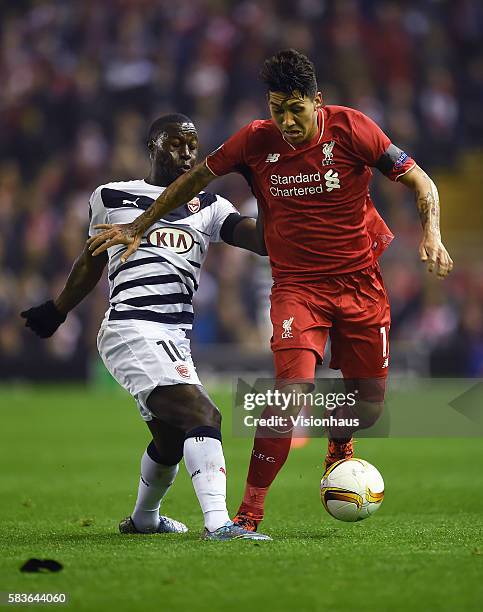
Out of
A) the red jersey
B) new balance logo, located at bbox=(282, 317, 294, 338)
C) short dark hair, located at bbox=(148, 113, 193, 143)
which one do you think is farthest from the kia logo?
new balance logo, located at bbox=(282, 317, 294, 338)

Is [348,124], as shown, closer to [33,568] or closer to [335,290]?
[335,290]

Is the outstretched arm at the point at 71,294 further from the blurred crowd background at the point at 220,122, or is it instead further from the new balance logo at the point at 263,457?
the blurred crowd background at the point at 220,122

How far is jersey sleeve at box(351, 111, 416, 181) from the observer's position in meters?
6.27

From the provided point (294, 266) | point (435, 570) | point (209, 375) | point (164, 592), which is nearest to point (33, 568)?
point (164, 592)

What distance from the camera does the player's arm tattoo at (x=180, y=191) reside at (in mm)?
6270

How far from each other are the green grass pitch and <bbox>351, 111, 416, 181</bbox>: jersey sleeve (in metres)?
1.85

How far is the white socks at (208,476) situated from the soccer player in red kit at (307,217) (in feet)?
0.89

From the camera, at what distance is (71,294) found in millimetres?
6770

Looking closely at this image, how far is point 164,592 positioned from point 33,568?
70cm

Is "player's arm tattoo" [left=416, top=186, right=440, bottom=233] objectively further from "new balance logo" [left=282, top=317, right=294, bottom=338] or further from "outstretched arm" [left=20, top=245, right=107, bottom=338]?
"outstretched arm" [left=20, top=245, right=107, bottom=338]

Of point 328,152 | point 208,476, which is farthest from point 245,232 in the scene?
point 208,476

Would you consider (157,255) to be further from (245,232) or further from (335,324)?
(335,324)

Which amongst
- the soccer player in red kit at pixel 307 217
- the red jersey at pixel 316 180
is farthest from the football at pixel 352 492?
the red jersey at pixel 316 180

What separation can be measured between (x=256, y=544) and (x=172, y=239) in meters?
1.75
